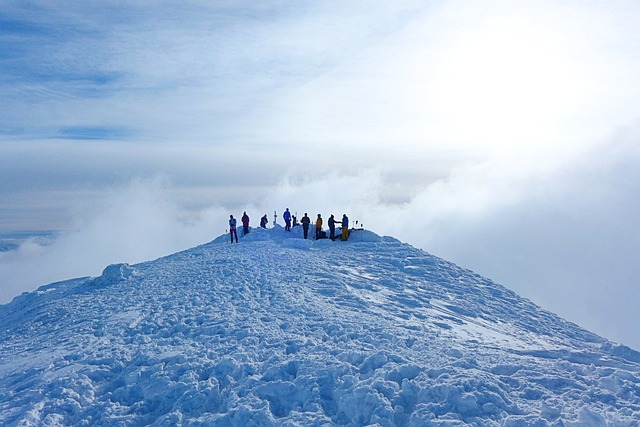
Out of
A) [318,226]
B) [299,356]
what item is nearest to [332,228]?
[318,226]

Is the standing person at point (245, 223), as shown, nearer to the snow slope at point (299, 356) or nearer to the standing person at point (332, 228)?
the standing person at point (332, 228)

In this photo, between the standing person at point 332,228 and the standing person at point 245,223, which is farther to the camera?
the standing person at point 245,223

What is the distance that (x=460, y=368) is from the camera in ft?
49.8

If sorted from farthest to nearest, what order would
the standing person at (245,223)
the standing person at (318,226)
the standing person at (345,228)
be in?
Result: the standing person at (245,223), the standing person at (318,226), the standing person at (345,228)

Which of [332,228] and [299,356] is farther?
[332,228]

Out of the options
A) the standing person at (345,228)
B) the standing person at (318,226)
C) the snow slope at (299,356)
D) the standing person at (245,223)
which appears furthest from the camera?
the standing person at (245,223)

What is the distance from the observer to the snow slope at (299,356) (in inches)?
526

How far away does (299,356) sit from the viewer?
52.3 feet

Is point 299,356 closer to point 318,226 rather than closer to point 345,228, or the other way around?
point 345,228

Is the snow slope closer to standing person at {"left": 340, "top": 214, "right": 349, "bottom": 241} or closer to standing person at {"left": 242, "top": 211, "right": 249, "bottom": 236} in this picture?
standing person at {"left": 340, "top": 214, "right": 349, "bottom": 241}

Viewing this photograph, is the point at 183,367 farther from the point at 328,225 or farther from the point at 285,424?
the point at 328,225

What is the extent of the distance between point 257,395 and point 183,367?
287 centimetres

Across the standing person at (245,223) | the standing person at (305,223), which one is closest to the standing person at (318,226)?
the standing person at (305,223)

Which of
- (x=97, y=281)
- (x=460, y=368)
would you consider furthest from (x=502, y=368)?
(x=97, y=281)
